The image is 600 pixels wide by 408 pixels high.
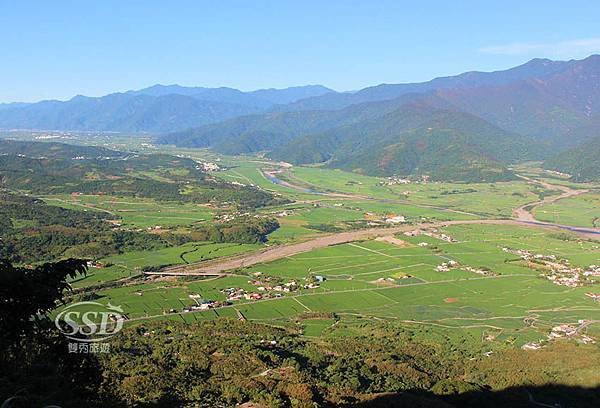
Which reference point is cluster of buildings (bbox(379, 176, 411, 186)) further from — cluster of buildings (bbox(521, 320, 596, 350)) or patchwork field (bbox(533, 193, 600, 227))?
cluster of buildings (bbox(521, 320, 596, 350))

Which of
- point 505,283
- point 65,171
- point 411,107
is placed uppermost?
point 411,107

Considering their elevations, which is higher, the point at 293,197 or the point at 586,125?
the point at 586,125

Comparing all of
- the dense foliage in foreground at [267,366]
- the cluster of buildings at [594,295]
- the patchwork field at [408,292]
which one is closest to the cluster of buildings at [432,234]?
the patchwork field at [408,292]

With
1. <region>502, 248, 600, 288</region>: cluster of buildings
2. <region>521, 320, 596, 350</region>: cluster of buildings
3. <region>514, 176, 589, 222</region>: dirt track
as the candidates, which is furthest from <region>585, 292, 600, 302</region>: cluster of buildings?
<region>514, 176, 589, 222</region>: dirt track

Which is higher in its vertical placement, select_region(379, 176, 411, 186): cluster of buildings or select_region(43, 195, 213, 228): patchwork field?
select_region(43, 195, 213, 228): patchwork field

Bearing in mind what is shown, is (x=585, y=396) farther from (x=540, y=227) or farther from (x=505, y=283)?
(x=540, y=227)

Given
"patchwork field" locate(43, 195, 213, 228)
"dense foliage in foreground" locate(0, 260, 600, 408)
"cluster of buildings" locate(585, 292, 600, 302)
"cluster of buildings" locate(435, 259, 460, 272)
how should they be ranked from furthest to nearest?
"patchwork field" locate(43, 195, 213, 228) < "cluster of buildings" locate(435, 259, 460, 272) < "cluster of buildings" locate(585, 292, 600, 302) < "dense foliage in foreground" locate(0, 260, 600, 408)

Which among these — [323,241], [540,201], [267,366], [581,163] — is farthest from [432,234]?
[581,163]

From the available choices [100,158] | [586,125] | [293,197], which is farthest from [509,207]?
[586,125]
